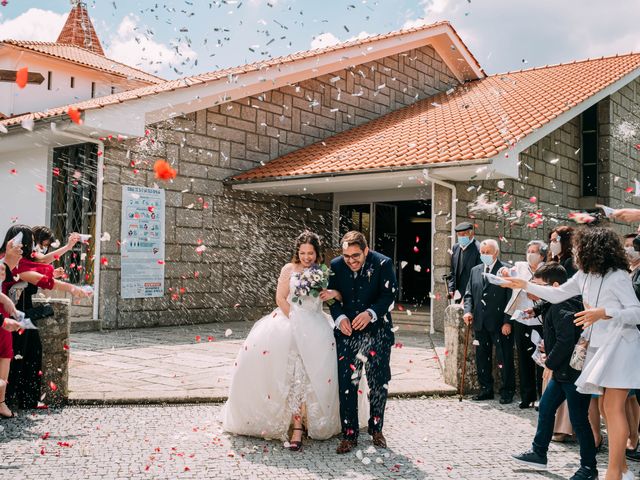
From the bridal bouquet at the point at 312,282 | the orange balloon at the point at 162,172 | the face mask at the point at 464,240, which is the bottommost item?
the bridal bouquet at the point at 312,282

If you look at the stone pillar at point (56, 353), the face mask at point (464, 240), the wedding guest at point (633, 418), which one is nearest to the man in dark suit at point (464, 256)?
the face mask at point (464, 240)

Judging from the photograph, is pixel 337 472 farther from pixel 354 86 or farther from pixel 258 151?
pixel 354 86

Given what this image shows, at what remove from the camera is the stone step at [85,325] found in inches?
455

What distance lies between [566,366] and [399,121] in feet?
41.5

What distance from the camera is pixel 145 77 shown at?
22.3 meters

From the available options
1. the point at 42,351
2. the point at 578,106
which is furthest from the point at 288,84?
the point at 42,351

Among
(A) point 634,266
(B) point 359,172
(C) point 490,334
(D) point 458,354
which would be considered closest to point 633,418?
(A) point 634,266

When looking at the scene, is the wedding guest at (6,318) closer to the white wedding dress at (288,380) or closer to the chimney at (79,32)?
the white wedding dress at (288,380)

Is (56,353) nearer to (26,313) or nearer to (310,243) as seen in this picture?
(26,313)

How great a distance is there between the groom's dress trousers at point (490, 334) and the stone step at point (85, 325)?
7.22 metres

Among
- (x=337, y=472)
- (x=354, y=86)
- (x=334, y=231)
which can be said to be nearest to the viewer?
(x=337, y=472)

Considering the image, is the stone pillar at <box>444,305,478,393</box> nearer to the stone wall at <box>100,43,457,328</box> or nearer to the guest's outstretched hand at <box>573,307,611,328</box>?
the guest's outstretched hand at <box>573,307,611,328</box>

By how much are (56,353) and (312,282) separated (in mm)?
2892

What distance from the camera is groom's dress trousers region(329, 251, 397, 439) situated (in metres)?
5.36
